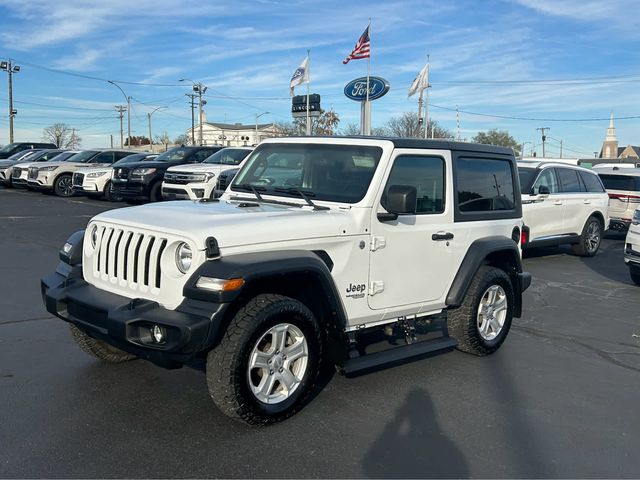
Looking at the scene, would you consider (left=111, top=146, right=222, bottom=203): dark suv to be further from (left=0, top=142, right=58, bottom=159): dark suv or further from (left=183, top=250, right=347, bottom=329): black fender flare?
(left=0, top=142, right=58, bottom=159): dark suv

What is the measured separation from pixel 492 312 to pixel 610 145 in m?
107

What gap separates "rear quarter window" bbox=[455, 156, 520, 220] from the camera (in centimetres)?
544

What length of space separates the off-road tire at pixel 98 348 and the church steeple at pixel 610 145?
106 meters

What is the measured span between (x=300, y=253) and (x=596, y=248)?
412 inches

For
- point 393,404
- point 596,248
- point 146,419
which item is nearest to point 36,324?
point 146,419

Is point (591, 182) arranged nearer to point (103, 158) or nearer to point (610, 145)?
point (103, 158)

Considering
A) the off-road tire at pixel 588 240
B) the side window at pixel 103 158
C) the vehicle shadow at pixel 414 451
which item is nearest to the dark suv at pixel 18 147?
the side window at pixel 103 158

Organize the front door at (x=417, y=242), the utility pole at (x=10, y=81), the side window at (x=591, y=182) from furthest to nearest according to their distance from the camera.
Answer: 1. the utility pole at (x=10, y=81)
2. the side window at (x=591, y=182)
3. the front door at (x=417, y=242)

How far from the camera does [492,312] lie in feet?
18.9

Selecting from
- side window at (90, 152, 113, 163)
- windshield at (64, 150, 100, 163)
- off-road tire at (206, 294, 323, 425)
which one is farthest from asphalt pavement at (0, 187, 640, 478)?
windshield at (64, 150, 100, 163)

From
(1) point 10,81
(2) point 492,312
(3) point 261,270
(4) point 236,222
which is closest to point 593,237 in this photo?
(2) point 492,312

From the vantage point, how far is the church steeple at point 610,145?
325 ft

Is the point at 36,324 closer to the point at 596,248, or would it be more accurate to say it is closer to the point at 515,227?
A: the point at 515,227

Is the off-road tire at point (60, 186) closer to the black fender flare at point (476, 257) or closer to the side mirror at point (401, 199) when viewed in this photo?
the black fender flare at point (476, 257)
